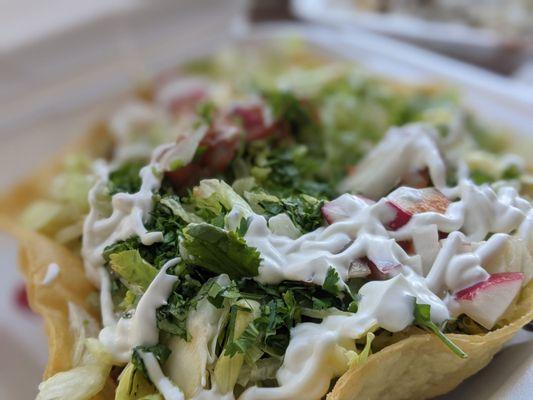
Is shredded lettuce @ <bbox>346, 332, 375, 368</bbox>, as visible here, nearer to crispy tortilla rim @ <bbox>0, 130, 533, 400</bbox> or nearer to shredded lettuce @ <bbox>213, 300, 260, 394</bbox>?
crispy tortilla rim @ <bbox>0, 130, 533, 400</bbox>

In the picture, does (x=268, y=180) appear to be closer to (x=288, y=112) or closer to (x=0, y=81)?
(x=288, y=112)

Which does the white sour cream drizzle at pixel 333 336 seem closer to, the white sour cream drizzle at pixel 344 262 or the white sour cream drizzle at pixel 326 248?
the white sour cream drizzle at pixel 344 262

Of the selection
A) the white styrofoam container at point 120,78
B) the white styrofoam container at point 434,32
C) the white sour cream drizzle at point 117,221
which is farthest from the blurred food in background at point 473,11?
the white sour cream drizzle at point 117,221

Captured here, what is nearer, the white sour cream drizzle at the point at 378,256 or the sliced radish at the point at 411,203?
the white sour cream drizzle at the point at 378,256

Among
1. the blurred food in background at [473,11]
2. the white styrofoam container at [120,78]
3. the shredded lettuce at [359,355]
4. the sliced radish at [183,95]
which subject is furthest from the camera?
the blurred food in background at [473,11]

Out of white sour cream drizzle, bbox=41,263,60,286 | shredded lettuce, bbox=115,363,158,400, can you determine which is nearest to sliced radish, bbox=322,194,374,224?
shredded lettuce, bbox=115,363,158,400
